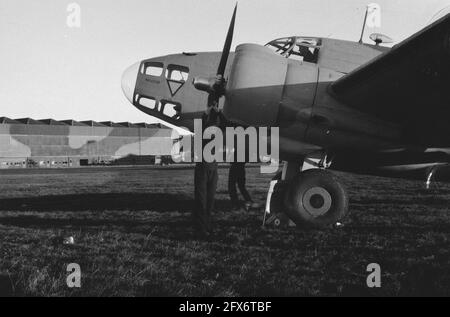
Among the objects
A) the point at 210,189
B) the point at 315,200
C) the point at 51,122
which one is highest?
the point at 210,189

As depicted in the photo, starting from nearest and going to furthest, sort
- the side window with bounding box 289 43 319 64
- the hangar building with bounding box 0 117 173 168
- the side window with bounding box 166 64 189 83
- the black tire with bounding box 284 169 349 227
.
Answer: the black tire with bounding box 284 169 349 227, the side window with bounding box 289 43 319 64, the side window with bounding box 166 64 189 83, the hangar building with bounding box 0 117 173 168

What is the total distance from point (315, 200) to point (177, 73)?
3.32 m

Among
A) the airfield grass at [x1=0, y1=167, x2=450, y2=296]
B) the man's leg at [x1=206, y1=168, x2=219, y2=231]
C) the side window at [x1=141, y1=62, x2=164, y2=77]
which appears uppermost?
the side window at [x1=141, y1=62, x2=164, y2=77]

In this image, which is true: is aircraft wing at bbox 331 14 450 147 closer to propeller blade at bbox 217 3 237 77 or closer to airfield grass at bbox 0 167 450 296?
airfield grass at bbox 0 167 450 296

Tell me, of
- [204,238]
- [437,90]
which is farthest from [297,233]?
[437,90]

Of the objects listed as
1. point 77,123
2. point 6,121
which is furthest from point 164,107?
point 77,123

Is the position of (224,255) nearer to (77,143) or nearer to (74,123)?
(77,143)

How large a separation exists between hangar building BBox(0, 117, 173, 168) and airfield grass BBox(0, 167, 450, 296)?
61.9m

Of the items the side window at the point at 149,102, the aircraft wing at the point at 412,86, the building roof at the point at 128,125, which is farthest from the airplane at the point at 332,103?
the building roof at the point at 128,125

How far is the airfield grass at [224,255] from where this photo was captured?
3.64 m

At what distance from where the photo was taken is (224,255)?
4855 mm

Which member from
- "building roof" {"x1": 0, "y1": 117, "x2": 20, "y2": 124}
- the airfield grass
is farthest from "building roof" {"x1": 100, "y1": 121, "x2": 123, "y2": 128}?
the airfield grass

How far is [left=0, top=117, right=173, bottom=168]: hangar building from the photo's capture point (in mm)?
69625
